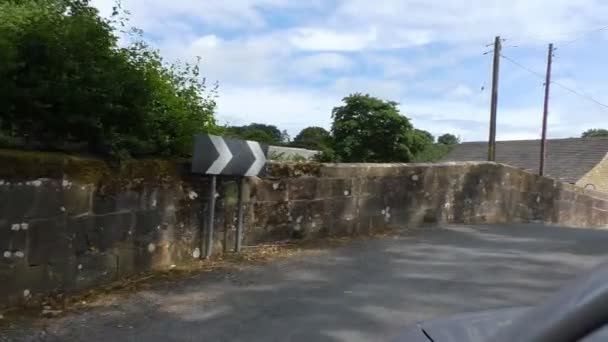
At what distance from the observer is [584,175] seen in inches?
1879

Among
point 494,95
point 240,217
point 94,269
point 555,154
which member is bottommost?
point 94,269

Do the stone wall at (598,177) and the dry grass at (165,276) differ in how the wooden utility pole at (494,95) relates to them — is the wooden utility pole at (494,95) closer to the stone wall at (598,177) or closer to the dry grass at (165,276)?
the stone wall at (598,177)

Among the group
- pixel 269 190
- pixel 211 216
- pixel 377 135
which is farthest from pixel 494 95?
pixel 211 216

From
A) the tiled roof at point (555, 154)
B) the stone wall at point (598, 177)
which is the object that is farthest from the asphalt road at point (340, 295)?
the tiled roof at point (555, 154)

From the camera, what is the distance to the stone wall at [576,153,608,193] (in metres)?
47.2

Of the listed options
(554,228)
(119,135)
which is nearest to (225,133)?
(119,135)

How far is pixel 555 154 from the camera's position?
53094 millimetres

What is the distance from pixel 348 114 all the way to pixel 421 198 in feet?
82.2

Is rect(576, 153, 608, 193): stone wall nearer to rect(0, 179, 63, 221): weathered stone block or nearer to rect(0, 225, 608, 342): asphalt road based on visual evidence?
rect(0, 225, 608, 342): asphalt road

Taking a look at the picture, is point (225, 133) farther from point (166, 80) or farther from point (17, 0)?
point (17, 0)

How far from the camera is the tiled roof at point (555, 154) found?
4920 cm

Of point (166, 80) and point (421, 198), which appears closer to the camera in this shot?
point (166, 80)

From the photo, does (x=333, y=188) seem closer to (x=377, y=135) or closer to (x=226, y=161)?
(x=226, y=161)

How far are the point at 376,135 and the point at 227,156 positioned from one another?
26.7 m
